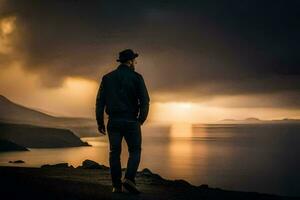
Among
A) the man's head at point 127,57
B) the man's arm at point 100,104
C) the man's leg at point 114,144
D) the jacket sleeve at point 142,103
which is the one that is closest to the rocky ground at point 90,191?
the man's leg at point 114,144

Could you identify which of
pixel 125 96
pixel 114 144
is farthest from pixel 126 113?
pixel 114 144

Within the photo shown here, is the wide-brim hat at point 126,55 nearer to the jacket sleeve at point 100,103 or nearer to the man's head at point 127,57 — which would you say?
the man's head at point 127,57

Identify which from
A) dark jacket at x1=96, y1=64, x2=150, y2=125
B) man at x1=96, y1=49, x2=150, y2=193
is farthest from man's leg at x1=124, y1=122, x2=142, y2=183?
dark jacket at x1=96, y1=64, x2=150, y2=125

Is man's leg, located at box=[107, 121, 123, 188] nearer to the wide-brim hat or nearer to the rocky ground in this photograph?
the rocky ground

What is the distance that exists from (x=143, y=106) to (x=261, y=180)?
88344 millimetres

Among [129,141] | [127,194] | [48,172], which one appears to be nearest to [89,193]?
[127,194]

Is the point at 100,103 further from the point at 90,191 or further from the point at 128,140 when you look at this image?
the point at 90,191

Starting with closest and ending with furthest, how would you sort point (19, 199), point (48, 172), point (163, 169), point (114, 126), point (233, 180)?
point (19, 199)
point (114, 126)
point (48, 172)
point (233, 180)
point (163, 169)

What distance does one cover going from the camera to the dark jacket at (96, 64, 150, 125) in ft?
29.7

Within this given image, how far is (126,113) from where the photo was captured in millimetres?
9039

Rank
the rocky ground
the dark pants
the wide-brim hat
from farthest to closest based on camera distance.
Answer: the wide-brim hat → the dark pants → the rocky ground

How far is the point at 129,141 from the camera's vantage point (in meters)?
9.10

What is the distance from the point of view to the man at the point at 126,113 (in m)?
9.02

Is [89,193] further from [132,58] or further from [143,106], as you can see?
[132,58]
